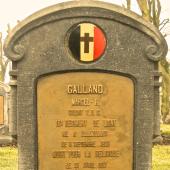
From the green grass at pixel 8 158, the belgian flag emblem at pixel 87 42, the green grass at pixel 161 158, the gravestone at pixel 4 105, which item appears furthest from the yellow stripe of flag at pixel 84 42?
the gravestone at pixel 4 105

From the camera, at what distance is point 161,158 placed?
1223 centimetres

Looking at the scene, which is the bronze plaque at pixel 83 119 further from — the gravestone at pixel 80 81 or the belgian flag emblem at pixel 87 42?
the belgian flag emblem at pixel 87 42

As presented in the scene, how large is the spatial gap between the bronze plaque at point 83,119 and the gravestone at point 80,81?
11 millimetres

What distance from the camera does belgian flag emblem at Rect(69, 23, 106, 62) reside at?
573 cm

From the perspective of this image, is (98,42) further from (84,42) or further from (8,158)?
(8,158)

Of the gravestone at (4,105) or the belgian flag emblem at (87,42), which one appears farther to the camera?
the gravestone at (4,105)

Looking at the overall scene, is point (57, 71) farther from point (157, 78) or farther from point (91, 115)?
point (157, 78)

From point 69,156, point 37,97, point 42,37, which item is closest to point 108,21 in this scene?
point 42,37

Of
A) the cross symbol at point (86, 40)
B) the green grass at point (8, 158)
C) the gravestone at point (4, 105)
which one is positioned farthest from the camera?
the gravestone at point (4, 105)

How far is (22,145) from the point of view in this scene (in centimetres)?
583

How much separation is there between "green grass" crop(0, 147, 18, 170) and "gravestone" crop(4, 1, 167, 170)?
4.72 metres

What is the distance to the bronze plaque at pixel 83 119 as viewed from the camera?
575 cm

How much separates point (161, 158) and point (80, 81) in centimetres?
698

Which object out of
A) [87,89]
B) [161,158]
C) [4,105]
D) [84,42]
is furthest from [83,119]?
[4,105]
